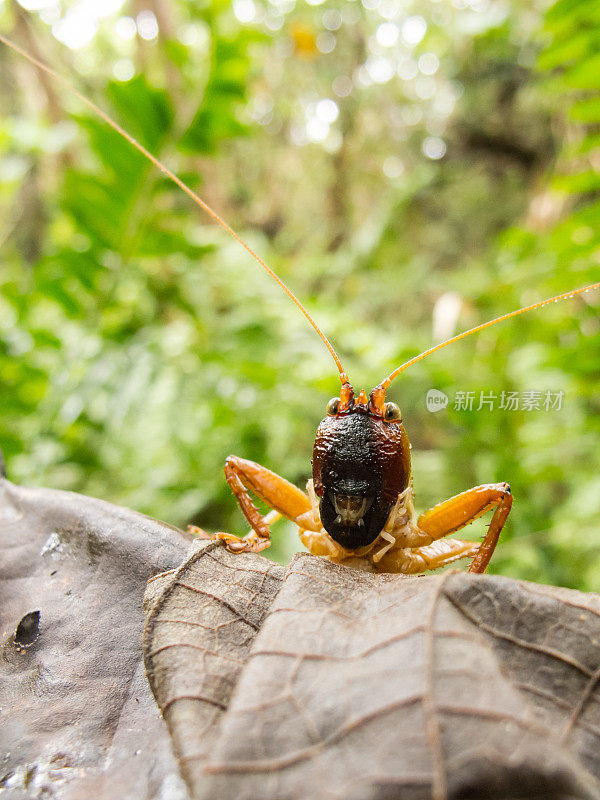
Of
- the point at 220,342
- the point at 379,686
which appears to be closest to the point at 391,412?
the point at 379,686

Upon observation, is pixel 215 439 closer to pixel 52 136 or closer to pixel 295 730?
pixel 52 136

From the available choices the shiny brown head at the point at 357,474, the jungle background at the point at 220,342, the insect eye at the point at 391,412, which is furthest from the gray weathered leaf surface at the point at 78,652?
the jungle background at the point at 220,342

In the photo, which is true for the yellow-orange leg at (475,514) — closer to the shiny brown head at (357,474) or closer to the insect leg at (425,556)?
the insect leg at (425,556)

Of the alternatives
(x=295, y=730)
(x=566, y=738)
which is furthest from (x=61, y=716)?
(x=566, y=738)

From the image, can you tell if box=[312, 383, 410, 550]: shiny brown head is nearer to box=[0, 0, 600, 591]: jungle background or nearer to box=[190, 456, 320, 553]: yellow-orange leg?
box=[190, 456, 320, 553]: yellow-orange leg

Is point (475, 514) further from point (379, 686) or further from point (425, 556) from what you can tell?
point (379, 686)

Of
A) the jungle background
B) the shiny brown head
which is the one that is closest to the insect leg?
the shiny brown head

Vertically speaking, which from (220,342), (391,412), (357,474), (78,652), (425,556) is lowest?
(78,652)
